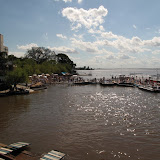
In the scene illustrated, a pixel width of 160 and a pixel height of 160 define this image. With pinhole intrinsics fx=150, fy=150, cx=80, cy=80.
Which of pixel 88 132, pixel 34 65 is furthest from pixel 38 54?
pixel 88 132

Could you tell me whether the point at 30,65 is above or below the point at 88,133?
above

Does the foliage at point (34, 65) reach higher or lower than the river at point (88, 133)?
higher

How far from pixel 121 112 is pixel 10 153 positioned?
48.7ft

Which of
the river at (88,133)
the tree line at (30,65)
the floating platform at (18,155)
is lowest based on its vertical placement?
the river at (88,133)

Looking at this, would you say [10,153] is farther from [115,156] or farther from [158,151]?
[158,151]

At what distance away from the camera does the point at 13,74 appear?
1316 inches

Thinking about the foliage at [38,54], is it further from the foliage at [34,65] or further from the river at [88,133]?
the river at [88,133]

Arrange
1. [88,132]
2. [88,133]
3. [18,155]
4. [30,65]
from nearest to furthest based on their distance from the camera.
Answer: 1. [18,155]
2. [88,133]
3. [88,132]
4. [30,65]

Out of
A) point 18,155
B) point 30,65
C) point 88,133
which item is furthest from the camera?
point 30,65

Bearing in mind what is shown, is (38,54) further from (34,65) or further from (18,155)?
(18,155)

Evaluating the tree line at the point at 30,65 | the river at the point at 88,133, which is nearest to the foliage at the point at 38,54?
the tree line at the point at 30,65

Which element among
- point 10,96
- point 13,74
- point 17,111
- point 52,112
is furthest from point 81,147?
point 13,74

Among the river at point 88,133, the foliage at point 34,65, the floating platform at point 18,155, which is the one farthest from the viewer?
the foliage at point 34,65

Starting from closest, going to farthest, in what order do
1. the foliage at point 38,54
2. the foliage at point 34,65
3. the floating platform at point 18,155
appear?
1. the floating platform at point 18,155
2. the foliage at point 34,65
3. the foliage at point 38,54
